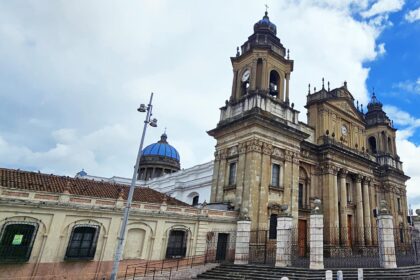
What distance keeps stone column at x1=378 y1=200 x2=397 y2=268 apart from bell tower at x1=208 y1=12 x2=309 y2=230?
7.44 m

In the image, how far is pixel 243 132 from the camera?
23438 millimetres

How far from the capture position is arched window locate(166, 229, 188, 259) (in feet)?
59.2

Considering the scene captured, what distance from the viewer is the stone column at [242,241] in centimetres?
1827

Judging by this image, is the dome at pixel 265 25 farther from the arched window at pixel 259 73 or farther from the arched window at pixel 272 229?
the arched window at pixel 272 229

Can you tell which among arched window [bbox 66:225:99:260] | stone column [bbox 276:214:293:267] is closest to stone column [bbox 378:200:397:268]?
stone column [bbox 276:214:293:267]

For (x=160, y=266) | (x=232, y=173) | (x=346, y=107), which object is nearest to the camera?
(x=160, y=266)

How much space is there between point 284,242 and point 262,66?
15286 millimetres

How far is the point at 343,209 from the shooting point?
26984mm

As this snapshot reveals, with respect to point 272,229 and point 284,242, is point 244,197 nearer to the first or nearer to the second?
point 272,229

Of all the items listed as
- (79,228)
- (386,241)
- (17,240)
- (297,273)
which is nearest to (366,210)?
(386,241)

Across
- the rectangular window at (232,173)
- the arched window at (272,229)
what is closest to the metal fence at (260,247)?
the arched window at (272,229)

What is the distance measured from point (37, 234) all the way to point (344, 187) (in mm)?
25155

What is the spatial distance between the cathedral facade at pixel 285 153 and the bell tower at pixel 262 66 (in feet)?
0.28

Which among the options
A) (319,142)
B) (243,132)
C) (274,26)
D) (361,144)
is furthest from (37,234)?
(361,144)
